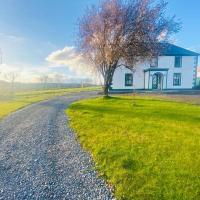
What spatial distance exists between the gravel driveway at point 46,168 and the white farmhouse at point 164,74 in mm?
31795

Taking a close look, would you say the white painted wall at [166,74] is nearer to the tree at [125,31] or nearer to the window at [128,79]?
the window at [128,79]

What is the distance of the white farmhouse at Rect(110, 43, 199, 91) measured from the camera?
41.4m

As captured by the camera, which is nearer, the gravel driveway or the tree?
the gravel driveway

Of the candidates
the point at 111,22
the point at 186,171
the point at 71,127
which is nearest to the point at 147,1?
the point at 111,22

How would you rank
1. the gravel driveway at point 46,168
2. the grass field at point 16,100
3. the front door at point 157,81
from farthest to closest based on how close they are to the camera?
the front door at point 157,81 < the grass field at point 16,100 < the gravel driveway at point 46,168

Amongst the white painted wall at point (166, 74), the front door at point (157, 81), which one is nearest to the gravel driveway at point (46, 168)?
the white painted wall at point (166, 74)

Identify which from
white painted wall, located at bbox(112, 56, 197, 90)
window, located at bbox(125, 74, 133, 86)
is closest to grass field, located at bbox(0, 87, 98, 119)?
white painted wall, located at bbox(112, 56, 197, 90)

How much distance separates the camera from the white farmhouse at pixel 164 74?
4144cm

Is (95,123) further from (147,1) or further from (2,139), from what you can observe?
(147,1)

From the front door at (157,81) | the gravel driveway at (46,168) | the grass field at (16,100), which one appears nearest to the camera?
the gravel driveway at (46,168)

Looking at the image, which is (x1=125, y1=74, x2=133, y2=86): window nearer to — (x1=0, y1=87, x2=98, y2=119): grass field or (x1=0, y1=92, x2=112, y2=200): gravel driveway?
(x1=0, y1=87, x2=98, y2=119): grass field

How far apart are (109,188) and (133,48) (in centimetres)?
2067

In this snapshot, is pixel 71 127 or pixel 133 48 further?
pixel 133 48

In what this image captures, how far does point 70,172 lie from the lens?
6.12 m
